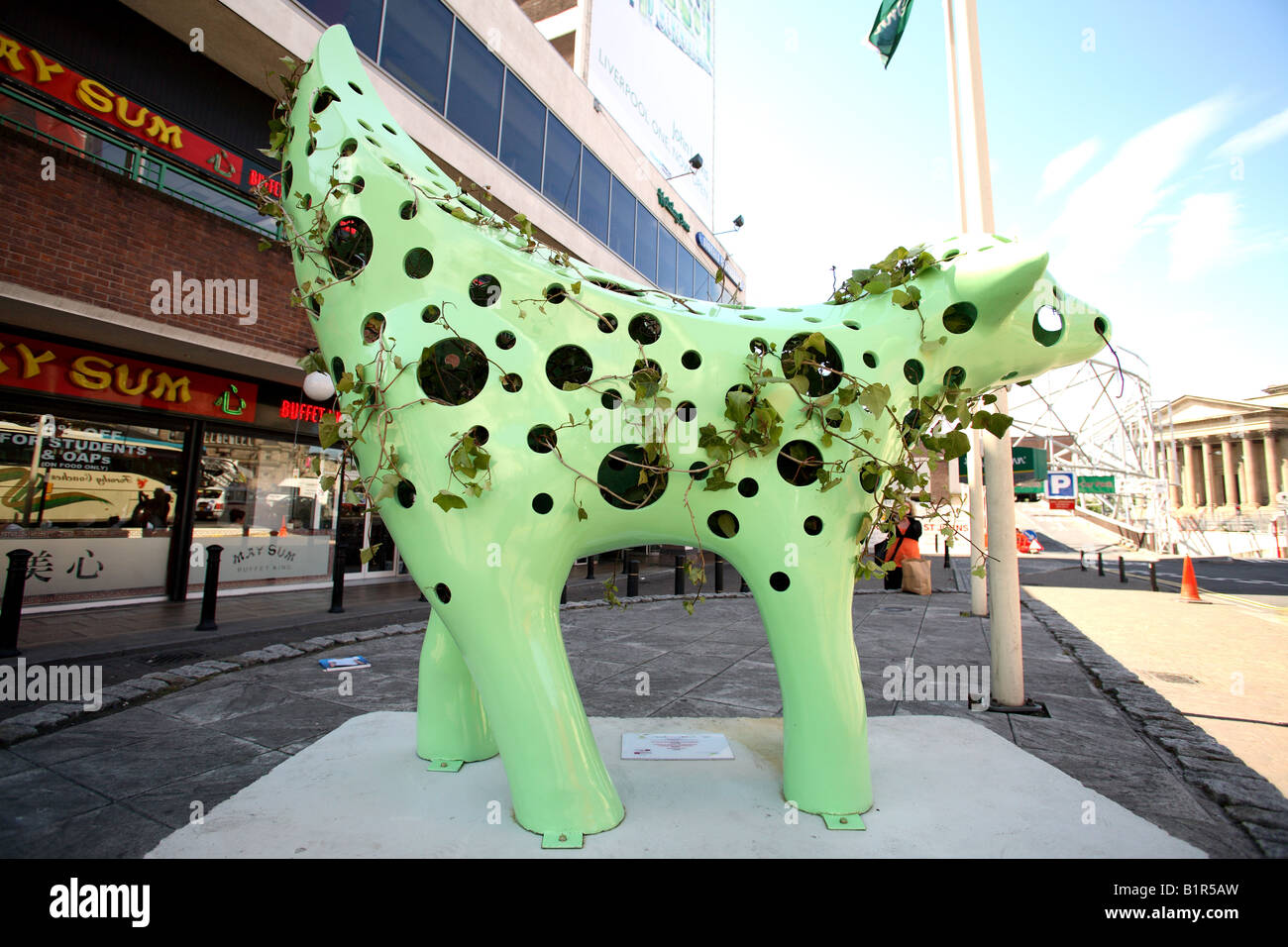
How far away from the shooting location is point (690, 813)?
238cm

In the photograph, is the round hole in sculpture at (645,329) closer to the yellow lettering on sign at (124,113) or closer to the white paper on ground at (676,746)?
the white paper on ground at (676,746)

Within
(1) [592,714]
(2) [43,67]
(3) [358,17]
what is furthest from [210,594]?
(3) [358,17]

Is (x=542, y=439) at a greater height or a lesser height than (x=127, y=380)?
lesser

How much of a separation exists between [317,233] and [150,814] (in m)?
2.49

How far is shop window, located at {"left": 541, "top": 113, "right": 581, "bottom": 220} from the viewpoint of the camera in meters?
13.3

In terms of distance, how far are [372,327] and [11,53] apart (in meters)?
8.01

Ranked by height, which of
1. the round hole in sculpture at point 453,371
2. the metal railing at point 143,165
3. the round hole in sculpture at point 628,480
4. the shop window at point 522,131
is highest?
the shop window at point 522,131

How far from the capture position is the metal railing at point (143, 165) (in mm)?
6840

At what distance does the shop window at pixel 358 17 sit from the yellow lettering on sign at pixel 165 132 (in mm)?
2317

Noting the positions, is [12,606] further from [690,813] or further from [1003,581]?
[1003,581]

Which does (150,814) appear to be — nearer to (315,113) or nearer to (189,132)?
(315,113)

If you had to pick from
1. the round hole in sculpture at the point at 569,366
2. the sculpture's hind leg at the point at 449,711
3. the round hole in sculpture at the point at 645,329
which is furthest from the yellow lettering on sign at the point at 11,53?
the round hole in sculpture at the point at 645,329

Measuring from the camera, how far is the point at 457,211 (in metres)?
2.40
